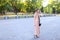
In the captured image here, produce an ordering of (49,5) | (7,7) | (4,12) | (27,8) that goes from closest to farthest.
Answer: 1. (4,12)
2. (7,7)
3. (27,8)
4. (49,5)

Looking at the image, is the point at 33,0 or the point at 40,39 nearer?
the point at 40,39

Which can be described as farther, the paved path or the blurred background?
the blurred background

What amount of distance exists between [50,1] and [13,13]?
9.38 m

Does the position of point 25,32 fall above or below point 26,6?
above

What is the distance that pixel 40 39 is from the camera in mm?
9312

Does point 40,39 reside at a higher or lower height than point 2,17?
higher

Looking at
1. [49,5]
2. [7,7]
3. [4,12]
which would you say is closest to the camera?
[4,12]

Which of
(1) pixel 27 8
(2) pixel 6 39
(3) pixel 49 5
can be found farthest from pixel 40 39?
(3) pixel 49 5

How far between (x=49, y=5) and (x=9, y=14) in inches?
361

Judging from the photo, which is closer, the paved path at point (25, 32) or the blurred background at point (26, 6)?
the paved path at point (25, 32)

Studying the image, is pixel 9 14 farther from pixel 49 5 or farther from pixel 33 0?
pixel 49 5

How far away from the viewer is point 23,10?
98.4 ft

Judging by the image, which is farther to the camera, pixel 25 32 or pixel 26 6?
pixel 26 6

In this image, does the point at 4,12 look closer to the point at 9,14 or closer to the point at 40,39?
the point at 9,14
